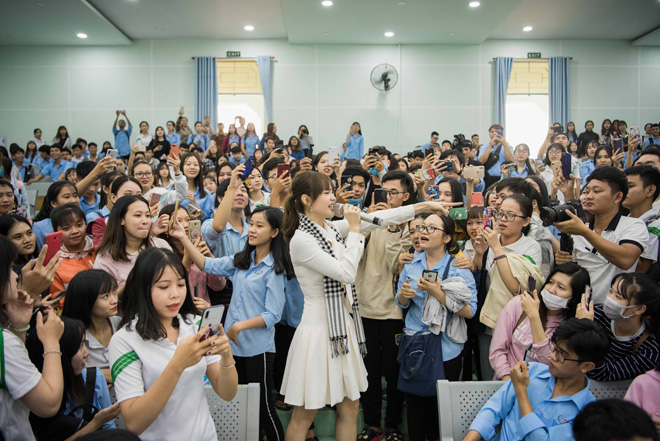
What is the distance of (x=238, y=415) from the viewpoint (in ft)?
6.29

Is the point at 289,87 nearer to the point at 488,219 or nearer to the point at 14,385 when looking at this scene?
the point at 488,219

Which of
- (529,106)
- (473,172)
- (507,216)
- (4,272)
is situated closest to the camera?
(4,272)

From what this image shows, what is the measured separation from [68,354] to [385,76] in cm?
1102

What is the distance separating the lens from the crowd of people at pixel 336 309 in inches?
61.7

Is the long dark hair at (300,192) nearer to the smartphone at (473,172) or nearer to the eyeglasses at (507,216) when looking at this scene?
the eyeglasses at (507,216)

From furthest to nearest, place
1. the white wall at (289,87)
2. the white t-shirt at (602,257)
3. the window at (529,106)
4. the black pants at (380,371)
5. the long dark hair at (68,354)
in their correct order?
1. the window at (529,106)
2. the white wall at (289,87)
3. the black pants at (380,371)
4. the white t-shirt at (602,257)
5. the long dark hair at (68,354)

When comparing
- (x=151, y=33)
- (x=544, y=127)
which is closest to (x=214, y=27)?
(x=151, y=33)

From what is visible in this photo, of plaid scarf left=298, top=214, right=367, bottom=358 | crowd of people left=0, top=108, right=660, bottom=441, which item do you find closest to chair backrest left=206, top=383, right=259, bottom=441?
crowd of people left=0, top=108, right=660, bottom=441

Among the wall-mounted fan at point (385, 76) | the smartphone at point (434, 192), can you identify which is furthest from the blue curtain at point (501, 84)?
the smartphone at point (434, 192)

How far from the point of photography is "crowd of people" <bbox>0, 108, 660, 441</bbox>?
1.57 m

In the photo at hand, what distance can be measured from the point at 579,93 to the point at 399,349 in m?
12.4

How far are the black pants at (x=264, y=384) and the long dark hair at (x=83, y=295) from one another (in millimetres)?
822

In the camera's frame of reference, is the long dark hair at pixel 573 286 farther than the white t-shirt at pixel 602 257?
No

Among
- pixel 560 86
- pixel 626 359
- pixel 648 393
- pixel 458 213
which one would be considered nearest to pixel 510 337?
pixel 626 359
